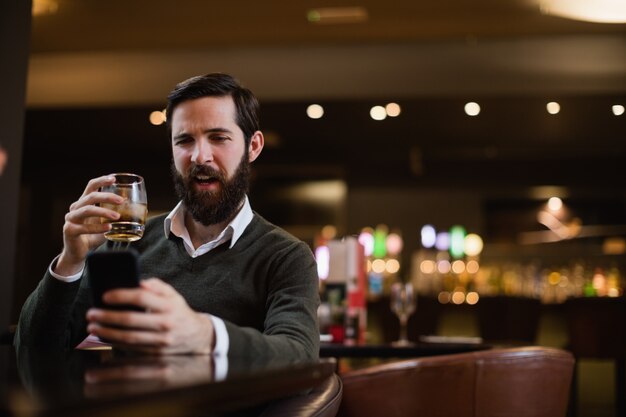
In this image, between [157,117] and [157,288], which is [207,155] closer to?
[157,288]

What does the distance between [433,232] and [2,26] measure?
24.8 feet

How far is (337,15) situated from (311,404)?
4.40 m

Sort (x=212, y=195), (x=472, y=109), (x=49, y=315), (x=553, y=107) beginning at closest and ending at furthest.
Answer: (x=49, y=315) → (x=212, y=195) → (x=553, y=107) → (x=472, y=109)

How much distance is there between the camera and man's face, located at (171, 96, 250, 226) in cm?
173

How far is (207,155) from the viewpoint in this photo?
1.72 m

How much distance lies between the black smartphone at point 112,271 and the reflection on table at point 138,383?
104mm

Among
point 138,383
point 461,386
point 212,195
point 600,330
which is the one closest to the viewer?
point 138,383

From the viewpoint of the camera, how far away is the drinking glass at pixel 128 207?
1.54 metres

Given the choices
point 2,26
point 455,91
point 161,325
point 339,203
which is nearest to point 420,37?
point 455,91

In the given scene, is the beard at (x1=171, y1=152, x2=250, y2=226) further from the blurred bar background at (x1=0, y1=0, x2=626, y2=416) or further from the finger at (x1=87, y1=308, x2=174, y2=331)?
the blurred bar background at (x1=0, y1=0, x2=626, y2=416)

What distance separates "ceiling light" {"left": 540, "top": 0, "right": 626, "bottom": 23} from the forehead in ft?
13.2

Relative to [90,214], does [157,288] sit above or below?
below

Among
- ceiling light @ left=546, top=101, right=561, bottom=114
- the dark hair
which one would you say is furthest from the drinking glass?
ceiling light @ left=546, top=101, right=561, bottom=114

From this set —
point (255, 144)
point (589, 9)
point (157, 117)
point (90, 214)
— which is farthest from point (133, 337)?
point (157, 117)
